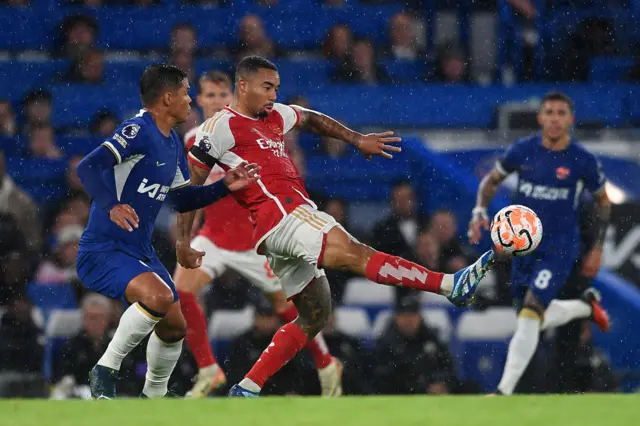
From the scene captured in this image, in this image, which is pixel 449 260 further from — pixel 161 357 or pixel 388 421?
pixel 388 421

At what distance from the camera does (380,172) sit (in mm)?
10961

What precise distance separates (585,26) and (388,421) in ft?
32.0

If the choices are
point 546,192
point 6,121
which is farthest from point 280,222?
point 6,121

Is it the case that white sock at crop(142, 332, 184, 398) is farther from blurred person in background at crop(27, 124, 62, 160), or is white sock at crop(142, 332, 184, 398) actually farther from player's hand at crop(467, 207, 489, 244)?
blurred person in background at crop(27, 124, 62, 160)

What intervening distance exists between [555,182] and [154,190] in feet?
10.6

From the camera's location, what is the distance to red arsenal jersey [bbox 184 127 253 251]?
27.2 feet

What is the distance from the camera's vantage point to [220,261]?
8273mm

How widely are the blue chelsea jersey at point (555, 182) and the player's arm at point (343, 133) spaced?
1.64 meters

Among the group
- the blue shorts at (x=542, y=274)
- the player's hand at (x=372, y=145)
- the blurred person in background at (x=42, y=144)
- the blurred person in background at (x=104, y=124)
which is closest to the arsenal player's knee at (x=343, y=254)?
the player's hand at (x=372, y=145)

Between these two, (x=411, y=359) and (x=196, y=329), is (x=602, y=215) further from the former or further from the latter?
(x=196, y=329)

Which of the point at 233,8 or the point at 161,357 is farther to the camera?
the point at 233,8

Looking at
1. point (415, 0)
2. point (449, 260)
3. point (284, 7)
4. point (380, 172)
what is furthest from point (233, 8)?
point (449, 260)

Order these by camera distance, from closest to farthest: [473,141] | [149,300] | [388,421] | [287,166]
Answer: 1. [388,421]
2. [149,300]
3. [287,166]
4. [473,141]

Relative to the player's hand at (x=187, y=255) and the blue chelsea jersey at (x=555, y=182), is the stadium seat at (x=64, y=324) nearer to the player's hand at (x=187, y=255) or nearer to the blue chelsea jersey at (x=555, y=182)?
the player's hand at (x=187, y=255)
